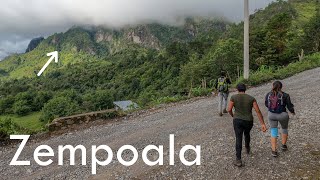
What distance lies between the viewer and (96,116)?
1323 centimetres

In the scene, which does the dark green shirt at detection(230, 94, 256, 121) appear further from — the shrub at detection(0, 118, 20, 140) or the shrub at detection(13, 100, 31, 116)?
the shrub at detection(13, 100, 31, 116)

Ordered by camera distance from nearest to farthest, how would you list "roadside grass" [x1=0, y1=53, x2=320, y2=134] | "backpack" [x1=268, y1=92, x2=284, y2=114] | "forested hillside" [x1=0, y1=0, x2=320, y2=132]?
"backpack" [x1=268, y1=92, x2=284, y2=114] < "roadside grass" [x1=0, y1=53, x2=320, y2=134] < "forested hillside" [x1=0, y1=0, x2=320, y2=132]

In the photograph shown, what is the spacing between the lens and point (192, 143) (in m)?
9.05

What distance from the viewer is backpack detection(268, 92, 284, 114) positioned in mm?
7164

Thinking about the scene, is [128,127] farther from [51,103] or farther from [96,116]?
[51,103]

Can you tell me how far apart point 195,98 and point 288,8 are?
9508 cm

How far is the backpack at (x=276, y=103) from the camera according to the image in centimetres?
716

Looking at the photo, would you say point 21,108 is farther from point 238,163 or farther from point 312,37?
point 238,163

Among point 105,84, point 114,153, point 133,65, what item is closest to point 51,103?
point 105,84

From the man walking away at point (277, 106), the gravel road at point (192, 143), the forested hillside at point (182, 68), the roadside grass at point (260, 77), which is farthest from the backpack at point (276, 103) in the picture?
the forested hillside at point (182, 68)

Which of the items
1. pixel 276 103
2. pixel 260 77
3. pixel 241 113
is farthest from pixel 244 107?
pixel 260 77

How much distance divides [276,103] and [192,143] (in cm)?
275

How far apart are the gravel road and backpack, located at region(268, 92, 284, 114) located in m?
1.09

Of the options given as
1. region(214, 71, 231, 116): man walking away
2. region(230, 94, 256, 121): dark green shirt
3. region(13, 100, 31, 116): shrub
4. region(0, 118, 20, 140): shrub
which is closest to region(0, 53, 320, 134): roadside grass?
region(0, 118, 20, 140): shrub
